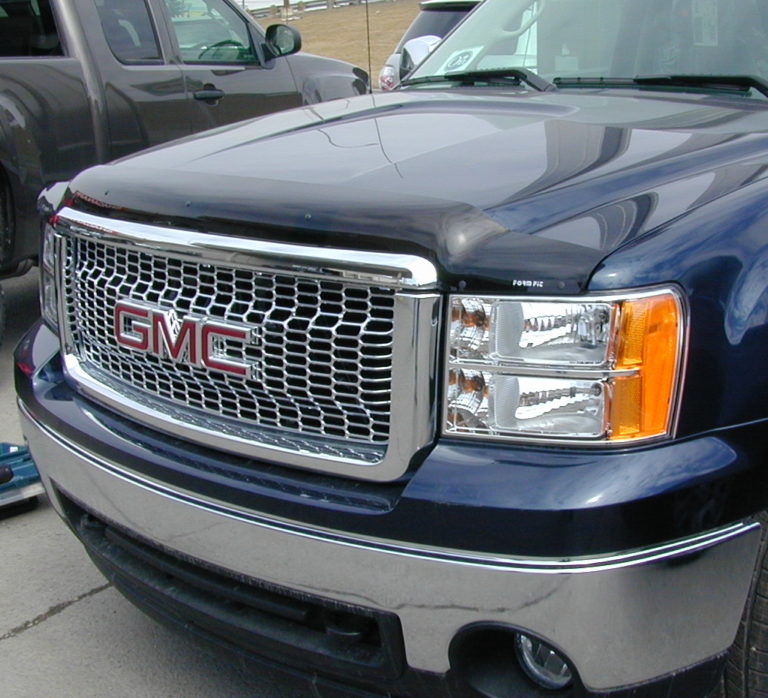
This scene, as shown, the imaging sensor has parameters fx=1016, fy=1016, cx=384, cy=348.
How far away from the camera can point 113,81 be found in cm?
559

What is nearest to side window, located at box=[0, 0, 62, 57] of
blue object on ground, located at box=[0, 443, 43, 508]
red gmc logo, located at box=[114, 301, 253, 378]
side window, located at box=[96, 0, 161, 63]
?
side window, located at box=[96, 0, 161, 63]

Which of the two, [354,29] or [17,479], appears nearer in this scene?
[17,479]

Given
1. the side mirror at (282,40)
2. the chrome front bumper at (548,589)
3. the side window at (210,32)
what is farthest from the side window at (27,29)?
the chrome front bumper at (548,589)

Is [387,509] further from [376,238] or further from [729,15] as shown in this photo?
[729,15]

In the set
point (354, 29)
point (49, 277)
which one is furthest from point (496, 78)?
point (354, 29)

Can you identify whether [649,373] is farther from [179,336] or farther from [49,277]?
[49,277]

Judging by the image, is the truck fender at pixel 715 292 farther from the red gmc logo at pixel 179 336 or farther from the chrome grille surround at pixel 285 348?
the red gmc logo at pixel 179 336

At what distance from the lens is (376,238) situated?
1896mm

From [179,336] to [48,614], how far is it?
1342mm

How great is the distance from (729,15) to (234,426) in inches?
77.6

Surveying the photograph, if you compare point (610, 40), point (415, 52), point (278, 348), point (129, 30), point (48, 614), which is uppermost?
point (610, 40)

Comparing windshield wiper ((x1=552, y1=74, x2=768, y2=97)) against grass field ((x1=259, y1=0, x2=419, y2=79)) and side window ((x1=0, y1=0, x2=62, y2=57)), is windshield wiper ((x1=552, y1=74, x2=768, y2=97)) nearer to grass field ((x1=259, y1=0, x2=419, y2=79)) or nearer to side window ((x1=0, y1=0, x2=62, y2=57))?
side window ((x1=0, y1=0, x2=62, y2=57))

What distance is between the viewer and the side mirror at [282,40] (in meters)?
6.25

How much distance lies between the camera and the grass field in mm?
11867
